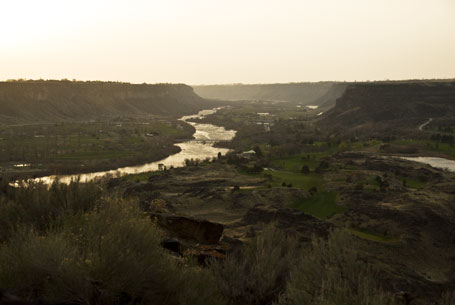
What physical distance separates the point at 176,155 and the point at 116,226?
82810 mm

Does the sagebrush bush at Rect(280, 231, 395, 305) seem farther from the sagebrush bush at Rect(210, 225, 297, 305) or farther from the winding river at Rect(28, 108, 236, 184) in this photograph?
the winding river at Rect(28, 108, 236, 184)

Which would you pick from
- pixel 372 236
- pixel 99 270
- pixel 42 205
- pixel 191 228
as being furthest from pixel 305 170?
pixel 99 270

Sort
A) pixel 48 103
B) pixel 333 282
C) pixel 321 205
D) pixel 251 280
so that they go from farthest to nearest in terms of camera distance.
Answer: pixel 48 103, pixel 321 205, pixel 251 280, pixel 333 282

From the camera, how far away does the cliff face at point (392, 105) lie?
129125 millimetres

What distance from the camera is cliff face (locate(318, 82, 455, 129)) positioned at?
424ft

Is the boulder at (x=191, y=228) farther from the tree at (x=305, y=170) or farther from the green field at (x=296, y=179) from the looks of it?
the tree at (x=305, y=170)

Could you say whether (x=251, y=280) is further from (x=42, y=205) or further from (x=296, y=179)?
(x=296, y=179)

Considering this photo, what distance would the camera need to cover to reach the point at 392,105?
13738 centimetres

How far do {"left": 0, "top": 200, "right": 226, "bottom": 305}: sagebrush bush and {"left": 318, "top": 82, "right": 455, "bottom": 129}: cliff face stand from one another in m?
115

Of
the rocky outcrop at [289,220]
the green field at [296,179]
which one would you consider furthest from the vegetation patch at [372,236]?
the green field at [296,179]

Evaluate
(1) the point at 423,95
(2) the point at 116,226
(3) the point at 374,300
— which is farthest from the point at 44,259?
(1) the point at 423,95

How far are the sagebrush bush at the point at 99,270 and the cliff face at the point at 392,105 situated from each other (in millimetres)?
114784

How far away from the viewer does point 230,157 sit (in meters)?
82.7

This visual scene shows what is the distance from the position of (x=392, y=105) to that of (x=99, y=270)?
13755 centimetres
